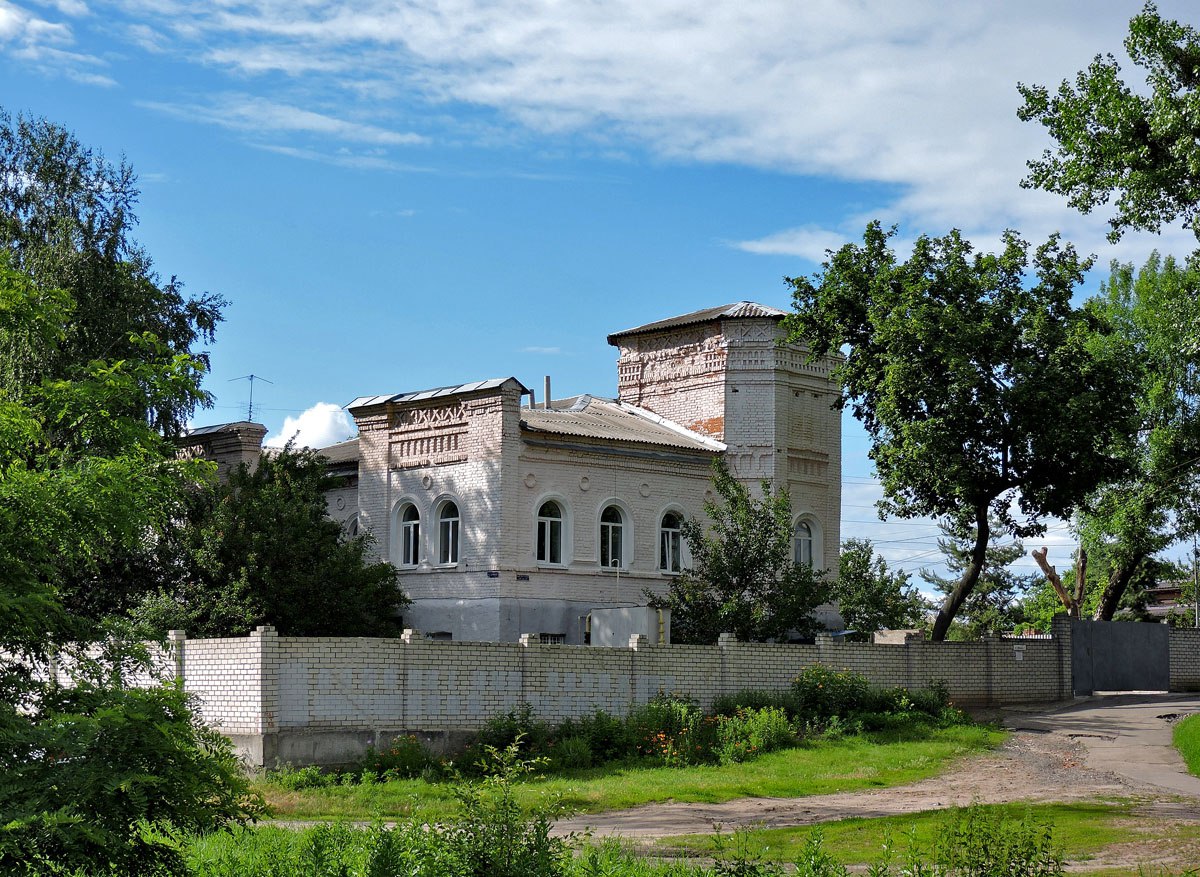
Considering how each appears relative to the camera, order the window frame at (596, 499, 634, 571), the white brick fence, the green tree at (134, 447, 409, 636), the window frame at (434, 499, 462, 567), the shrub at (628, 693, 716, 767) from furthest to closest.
A: the window frame at (596, 499, 634, 571)
the window frame at (434, 499, 462, 567)
the green tree at (134, 447, 409, 636)
the shrub at (628, 693, 716, 767)
the white brick fence

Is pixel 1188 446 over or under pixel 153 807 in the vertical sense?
over

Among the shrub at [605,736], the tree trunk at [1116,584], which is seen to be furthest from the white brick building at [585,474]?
the tree trunk at [1116,584]

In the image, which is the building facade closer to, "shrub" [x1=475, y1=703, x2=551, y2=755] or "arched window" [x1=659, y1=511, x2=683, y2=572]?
"arched window" [x1=659, y1=511, x2=683, y2=572]

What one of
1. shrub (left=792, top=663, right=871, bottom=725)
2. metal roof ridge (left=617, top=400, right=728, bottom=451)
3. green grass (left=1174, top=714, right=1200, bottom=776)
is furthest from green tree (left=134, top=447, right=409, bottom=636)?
green grass (left=1174, top=714, right=1200, bottom=776)

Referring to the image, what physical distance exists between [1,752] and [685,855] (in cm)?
622

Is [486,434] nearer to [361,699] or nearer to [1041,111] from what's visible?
[361,699]

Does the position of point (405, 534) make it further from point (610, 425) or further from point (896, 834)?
point (896, 834)

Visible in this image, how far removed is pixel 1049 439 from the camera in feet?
87.8

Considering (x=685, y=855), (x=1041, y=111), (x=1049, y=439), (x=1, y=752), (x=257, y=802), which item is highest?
(x=1041, y=111)

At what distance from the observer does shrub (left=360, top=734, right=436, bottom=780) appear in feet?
59.4

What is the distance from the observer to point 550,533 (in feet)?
97.9

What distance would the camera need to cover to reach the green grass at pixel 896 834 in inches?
473

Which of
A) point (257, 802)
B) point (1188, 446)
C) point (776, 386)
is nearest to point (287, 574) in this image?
point (776, 386)

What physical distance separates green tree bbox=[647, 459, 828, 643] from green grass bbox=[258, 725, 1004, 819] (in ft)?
13.9
